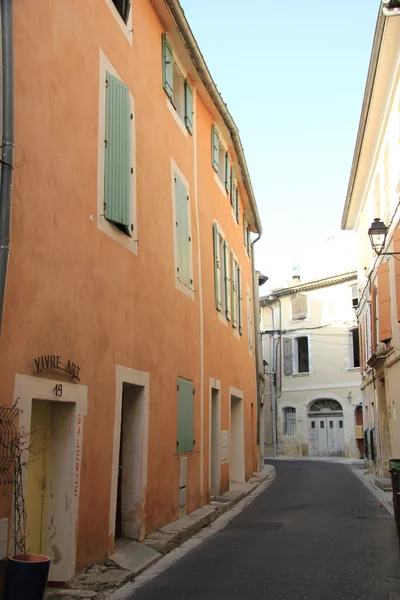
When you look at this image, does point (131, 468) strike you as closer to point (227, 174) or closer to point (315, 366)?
point (227, 174)

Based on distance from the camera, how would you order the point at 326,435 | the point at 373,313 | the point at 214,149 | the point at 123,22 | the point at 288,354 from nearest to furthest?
the point at 123,22
the point at 214,149
the point at 373,313
the point at 326,435
the point at 288,354

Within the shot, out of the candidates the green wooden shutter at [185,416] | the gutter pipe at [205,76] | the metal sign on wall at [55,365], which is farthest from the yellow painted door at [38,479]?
the gutter pipe at [205,76]

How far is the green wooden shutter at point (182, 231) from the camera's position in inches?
401

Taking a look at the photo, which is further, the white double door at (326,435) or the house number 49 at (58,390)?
the white double door at (326,435)

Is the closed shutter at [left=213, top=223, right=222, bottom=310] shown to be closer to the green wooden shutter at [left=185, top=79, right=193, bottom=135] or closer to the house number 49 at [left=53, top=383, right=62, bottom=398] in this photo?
the green wooden shutter at [left=185, top=79, right=193, bottom=135]

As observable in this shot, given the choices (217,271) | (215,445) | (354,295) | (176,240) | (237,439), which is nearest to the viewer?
(176,240)

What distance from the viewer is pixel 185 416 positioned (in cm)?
999

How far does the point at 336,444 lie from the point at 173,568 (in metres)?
26.5

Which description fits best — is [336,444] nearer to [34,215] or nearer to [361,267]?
[361,267]

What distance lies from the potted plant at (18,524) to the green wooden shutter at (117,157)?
2.85 meters

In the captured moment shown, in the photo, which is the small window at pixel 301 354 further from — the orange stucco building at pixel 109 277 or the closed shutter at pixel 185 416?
the closed shutter at pixel 185 416

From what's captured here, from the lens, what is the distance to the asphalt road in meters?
5.75

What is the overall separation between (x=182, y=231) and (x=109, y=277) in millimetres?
3573

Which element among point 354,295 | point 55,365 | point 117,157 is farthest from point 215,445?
point 354,295
